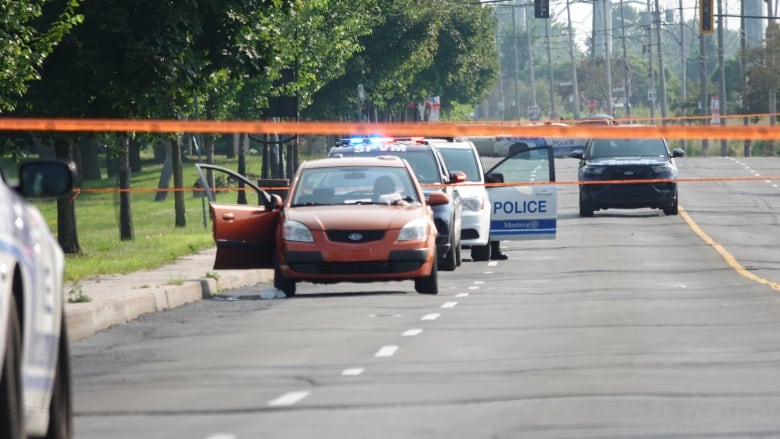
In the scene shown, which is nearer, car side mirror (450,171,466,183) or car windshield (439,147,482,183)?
car side mirror (450,171,466,183)

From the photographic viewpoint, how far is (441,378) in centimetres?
1174

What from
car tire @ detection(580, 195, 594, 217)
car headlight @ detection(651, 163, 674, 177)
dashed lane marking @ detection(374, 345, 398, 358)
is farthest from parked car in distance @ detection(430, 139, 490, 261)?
car tire @ detection(580, 195, 594, 217)

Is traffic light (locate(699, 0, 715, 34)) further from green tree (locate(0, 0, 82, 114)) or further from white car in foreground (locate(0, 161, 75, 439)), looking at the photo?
white car in foreground (locate(0, 161, 75, 439))

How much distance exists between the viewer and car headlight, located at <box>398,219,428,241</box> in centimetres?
1862

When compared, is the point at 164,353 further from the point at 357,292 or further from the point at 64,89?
the point at 64,89

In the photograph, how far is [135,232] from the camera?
35.2 meters

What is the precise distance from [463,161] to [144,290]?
28.7 ft

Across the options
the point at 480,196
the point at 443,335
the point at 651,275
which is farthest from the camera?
the point at 480,196

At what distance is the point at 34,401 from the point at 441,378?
203 inches

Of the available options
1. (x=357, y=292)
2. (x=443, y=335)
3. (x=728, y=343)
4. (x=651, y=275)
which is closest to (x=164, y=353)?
(x=443, y=335)

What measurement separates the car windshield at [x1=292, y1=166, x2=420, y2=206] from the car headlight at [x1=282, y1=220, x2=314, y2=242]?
804 mm

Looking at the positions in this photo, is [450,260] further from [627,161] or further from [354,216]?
[627,161]

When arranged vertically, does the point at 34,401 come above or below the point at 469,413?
above

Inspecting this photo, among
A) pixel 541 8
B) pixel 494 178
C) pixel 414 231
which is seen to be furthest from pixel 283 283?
pixel 541 8
